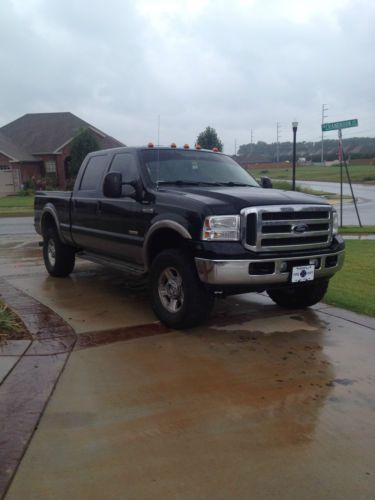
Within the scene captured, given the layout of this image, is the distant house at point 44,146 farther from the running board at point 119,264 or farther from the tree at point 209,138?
the running board at point 119,264

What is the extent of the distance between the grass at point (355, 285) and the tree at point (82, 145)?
28.7m

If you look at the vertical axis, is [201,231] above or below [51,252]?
above

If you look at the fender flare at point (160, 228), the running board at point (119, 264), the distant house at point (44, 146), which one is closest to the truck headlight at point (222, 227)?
the fender flare at point (160, 228)

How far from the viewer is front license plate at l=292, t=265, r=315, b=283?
16.2 ft

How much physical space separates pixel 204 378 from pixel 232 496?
148 cm

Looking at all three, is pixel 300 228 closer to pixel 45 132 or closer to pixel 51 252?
pixel 51 252

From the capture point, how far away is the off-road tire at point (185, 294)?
16.1 feet

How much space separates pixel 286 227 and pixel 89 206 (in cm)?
301

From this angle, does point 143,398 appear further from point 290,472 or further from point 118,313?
point 118,313

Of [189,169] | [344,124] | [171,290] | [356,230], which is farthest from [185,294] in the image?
[356,230]

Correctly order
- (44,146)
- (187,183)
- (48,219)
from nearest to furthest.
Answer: (187,183)
(48,219)
(44,146)

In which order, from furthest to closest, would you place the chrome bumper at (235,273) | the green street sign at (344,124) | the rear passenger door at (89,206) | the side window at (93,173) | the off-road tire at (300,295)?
the green street sign at (344,124) < the side window at (93,173) < the rear passenger door at (89,206) < the off-road tire at (300,295) < the chrome bumper at (235,273)

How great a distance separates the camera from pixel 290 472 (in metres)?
2.76

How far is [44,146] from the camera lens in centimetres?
3981
